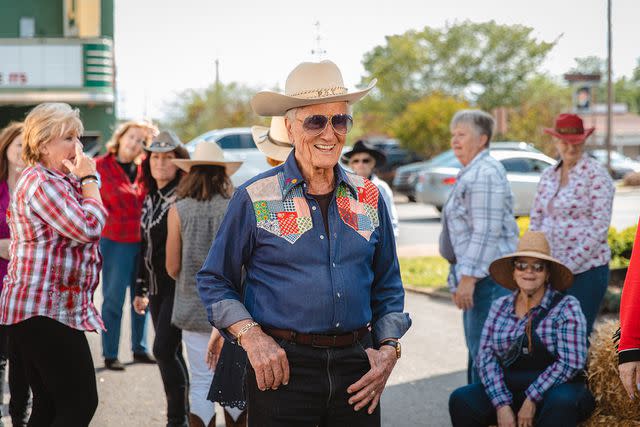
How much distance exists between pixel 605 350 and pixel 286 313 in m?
2.46

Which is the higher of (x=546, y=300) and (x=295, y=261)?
(x=295, y=261)

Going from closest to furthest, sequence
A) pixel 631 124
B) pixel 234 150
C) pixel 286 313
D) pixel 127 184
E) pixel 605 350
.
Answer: pixel 286 313 → pixel 605 350 → pixel 127 184 → pixel 234 150 → pixel 631 124

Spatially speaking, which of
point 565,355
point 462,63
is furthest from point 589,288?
point 462,63

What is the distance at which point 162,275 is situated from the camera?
5.73 m

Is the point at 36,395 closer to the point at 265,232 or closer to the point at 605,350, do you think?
the point at 265,232

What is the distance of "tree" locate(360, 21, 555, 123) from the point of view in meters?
55.3

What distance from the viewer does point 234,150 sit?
21.9m

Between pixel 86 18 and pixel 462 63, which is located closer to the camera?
pixel 86 18

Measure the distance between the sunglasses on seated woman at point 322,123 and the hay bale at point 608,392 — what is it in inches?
87.8

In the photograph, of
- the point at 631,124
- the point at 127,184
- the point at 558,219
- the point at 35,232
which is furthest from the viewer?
the point at 631,124

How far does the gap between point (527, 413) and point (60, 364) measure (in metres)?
2.47

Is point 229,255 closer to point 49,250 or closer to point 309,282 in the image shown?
point 309,282

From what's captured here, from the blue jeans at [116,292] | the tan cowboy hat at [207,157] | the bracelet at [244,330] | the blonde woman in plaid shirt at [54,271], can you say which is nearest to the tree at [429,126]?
the blue jeans at [116,292]

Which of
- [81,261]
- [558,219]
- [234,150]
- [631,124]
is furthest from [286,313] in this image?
[631,124]
